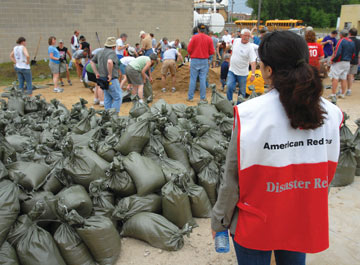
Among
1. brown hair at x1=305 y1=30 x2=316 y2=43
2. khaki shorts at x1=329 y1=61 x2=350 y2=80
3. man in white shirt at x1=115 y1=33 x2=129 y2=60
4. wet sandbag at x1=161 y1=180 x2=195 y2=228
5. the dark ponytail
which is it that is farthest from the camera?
man in white shirt at x1=115 y1=33 x2=129 y2=60

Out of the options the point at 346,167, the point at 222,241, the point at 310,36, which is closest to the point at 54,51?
the point at 310,36

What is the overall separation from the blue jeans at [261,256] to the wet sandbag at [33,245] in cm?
141

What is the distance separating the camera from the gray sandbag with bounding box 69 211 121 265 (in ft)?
7.59

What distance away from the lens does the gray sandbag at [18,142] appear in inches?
137

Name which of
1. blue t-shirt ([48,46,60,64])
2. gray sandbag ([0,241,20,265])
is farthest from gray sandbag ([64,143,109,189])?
blue t-shirt ([48,46,60,64])

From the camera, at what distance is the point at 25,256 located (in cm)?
217

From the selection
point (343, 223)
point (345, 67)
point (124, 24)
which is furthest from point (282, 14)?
point (343, 223)

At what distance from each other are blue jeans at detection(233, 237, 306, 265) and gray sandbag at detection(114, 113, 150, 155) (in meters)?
2.02

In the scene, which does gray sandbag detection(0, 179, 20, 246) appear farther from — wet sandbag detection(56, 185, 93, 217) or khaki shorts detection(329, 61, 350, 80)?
khaki shorts detection(329, 61, 350, 80)

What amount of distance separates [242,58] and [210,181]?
3.72 m

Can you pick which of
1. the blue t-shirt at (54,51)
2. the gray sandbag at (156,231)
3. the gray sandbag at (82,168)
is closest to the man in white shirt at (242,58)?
the gray sandbag at (82,168)

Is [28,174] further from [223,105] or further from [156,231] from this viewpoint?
[223,105]

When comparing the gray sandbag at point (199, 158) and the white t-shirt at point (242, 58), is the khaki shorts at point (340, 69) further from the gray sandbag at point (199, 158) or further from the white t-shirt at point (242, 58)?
the gray sandbag at point (199, 158)

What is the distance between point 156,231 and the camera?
2.61 metres
